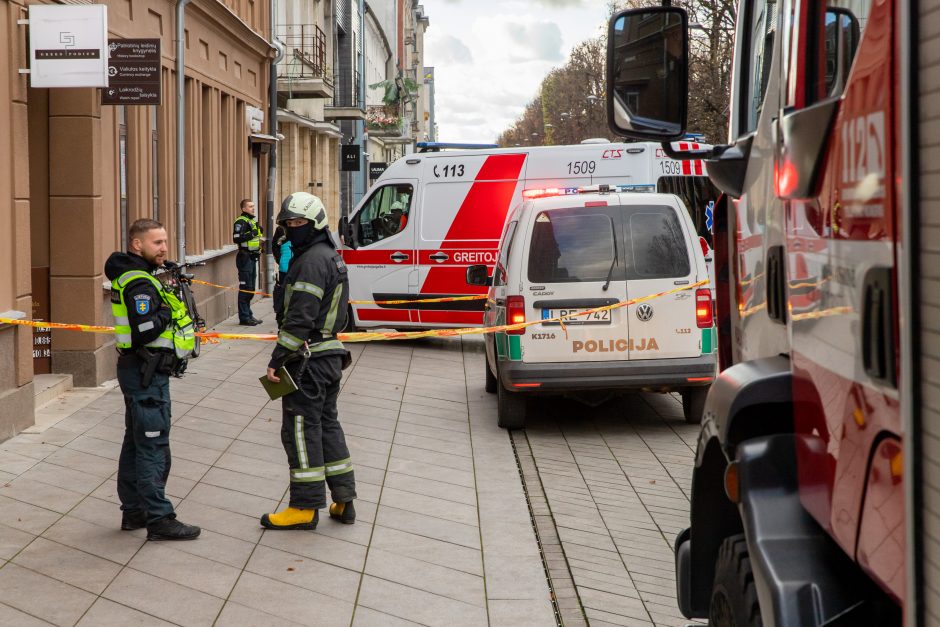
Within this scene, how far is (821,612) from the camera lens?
2.44 metres

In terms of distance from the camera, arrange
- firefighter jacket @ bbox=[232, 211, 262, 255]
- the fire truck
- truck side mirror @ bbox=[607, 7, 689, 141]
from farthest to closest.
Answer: firefighter jacket @ bbox=[232, 211, 262, 255], truck side mirror @ bbox=[607, 7, 689, 141], the fire truck

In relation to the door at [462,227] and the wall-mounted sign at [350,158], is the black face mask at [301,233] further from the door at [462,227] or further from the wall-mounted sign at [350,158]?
the wall-mounted sign at [350,158]

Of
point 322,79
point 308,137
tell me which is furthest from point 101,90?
point 308,137

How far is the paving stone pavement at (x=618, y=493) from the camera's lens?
5625mm

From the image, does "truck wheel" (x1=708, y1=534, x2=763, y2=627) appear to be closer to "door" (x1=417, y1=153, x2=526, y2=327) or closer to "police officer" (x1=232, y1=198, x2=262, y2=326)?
"door" (x1=417, y1=153, x2=526, y2=327)

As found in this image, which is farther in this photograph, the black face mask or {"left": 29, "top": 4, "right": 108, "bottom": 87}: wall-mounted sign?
{"left": 29, "top": 4, "right": 108, "bottom": 87}: wall-mounted sign

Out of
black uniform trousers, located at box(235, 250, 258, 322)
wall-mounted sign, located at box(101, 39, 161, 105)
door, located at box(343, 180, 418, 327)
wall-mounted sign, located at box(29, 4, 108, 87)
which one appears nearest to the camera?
wall-mounted sign, located at box(29, 4, 108, 87)

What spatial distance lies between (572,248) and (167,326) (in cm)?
419

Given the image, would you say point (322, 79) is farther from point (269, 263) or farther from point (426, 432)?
point (426, 432)

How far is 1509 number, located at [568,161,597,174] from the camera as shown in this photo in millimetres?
15570

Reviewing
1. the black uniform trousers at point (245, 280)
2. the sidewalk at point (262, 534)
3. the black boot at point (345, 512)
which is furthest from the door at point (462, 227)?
the black boot at point (345, 512)

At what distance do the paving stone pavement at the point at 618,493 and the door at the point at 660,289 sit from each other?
2.38 ft

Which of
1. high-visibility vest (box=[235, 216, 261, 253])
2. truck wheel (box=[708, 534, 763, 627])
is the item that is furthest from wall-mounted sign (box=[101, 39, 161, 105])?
truck wheel (box=[708, 534, 763, 627])

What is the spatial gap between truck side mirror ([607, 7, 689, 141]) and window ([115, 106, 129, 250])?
10.2m
